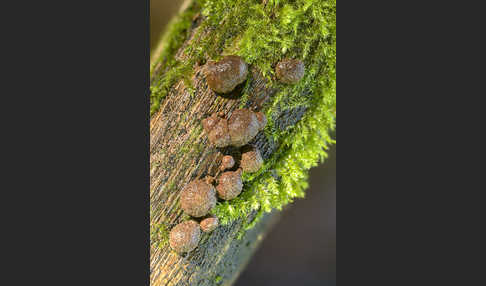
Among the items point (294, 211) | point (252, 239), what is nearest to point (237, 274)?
point (252, 239)

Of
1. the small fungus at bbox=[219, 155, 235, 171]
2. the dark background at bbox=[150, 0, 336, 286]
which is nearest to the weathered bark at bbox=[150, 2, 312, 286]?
the small fungus at bbox=[219, 155, 235, 171]

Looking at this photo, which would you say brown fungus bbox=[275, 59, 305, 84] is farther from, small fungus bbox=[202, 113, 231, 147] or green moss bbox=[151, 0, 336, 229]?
small fungus bbox=[202, 113, 231, 147]

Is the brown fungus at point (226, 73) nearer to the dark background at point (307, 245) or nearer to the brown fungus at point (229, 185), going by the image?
the brown fungus at point (229, 185)

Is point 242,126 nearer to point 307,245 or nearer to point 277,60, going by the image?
point 277,60

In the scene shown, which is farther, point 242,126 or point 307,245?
point 307,245

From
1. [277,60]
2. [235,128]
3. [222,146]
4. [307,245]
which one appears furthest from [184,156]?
[307,245]

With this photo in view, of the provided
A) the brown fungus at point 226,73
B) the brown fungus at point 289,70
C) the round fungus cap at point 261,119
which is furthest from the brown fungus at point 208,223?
the brown fungus at point 289,70

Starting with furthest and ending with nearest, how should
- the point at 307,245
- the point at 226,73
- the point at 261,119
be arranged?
the point at 307,245, the point at 261,119, the point at 226,73
